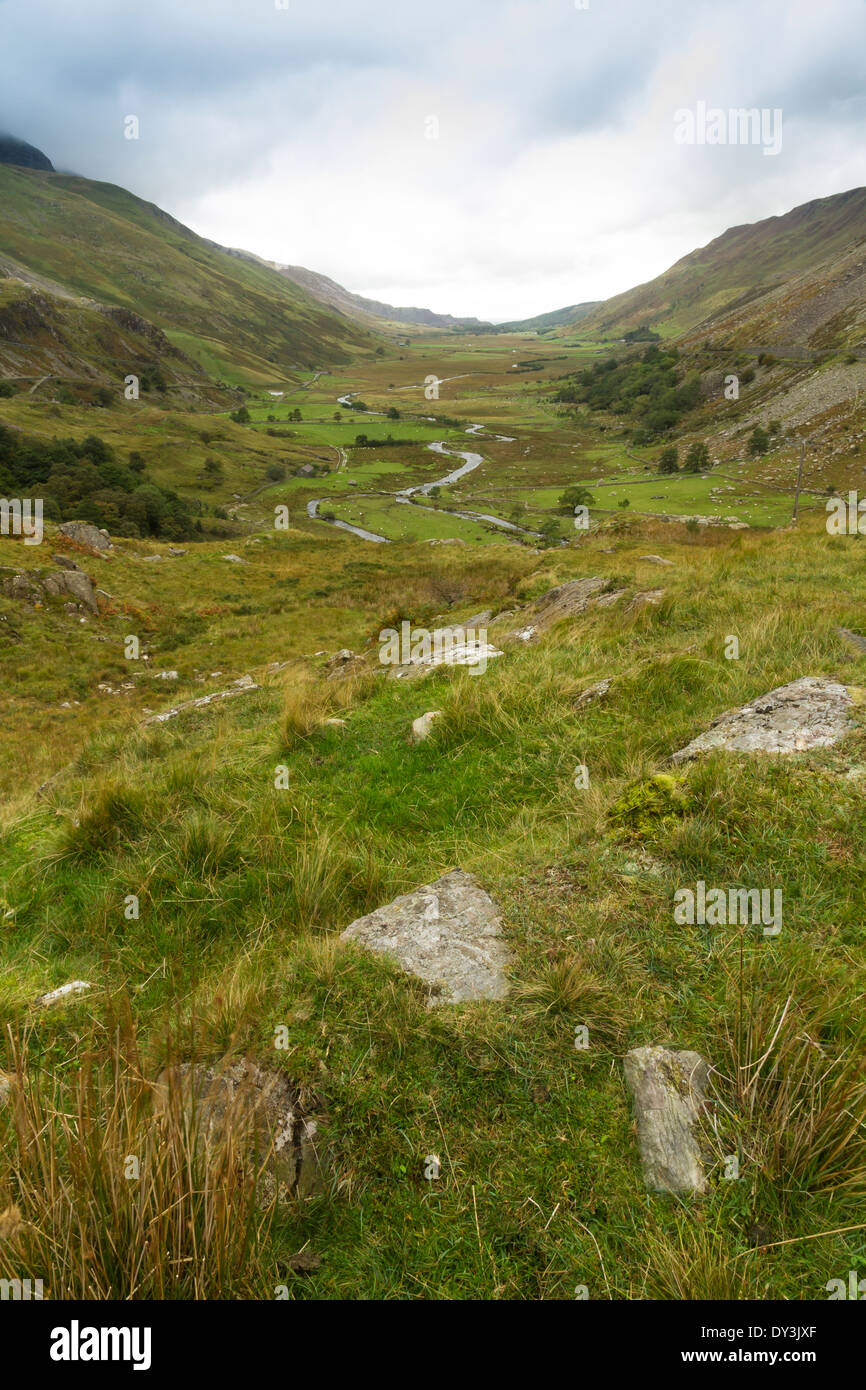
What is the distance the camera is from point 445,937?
354 centimetres

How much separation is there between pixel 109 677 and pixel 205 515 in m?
54.7

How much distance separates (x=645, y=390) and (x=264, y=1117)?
154399 millimetres

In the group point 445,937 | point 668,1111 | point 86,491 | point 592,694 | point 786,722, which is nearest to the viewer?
point 668,1111

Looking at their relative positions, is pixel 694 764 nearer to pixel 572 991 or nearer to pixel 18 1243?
pixel 572 991

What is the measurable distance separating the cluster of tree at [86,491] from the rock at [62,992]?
51.7 m

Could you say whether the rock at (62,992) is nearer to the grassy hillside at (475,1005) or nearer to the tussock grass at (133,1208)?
the grassy hillside at (475,1005)

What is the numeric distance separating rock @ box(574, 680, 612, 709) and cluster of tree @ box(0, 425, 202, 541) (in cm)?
5096

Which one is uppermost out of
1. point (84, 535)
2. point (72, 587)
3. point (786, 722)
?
point (84, 535)

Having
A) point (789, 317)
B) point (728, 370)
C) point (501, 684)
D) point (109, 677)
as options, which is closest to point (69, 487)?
point (109, 677)

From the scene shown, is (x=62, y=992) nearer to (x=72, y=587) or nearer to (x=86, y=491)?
(x=72, y=587)

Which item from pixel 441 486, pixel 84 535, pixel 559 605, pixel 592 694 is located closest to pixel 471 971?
pixel 592 694

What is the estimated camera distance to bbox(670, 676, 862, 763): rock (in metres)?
4.74

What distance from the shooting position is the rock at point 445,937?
10.5ft
